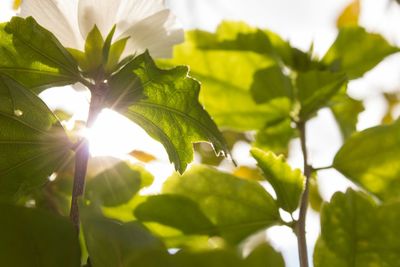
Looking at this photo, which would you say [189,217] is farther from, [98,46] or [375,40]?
[375,40]

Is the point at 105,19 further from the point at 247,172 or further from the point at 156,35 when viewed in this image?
the point at 247,172

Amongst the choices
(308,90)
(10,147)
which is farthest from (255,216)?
(10,147)

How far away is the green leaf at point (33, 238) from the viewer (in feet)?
1.42

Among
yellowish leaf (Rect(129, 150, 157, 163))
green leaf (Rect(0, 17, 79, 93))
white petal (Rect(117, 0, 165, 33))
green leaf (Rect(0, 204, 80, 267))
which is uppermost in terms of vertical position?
white petal (Rect(117, 0, 165, 33))

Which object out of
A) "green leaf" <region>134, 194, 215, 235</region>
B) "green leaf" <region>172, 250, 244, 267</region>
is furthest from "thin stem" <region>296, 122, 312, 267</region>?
"green leaf" <region>172, 250, 244, 267</region>

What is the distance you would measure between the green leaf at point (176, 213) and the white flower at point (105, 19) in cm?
20

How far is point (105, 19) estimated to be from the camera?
0.65 metres

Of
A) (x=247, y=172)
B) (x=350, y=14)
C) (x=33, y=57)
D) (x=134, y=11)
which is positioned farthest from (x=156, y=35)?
(x=350, y=14)

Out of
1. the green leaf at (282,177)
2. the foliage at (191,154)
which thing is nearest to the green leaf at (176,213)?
the foliage at (191,154)

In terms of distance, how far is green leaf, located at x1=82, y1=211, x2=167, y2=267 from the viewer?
0.46 metres

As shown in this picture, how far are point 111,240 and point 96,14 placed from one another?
0.28 metres

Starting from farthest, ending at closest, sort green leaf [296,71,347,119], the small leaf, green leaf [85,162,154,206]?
the small leaf, green leaf [296,71,347,119], green leaf [85,162,154,206]

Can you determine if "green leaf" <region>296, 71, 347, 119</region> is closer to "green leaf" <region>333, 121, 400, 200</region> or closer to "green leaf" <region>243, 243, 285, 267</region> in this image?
"green leaf" <region>333, 121, 400, 200</region>

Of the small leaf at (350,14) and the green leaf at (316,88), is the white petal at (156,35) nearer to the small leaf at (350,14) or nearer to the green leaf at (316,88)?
the green leaf at (316,88)
